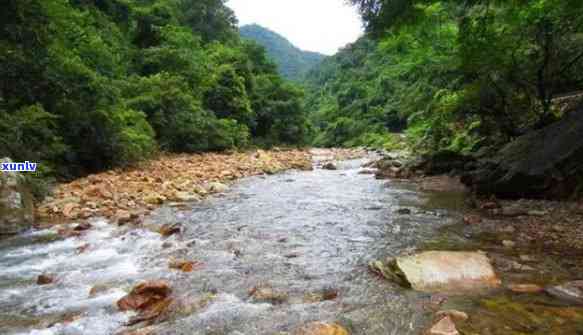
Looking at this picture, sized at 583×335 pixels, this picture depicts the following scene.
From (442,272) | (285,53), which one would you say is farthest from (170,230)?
(285,53)

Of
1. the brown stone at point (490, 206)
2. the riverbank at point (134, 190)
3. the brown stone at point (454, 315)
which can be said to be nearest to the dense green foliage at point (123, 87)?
the riverbank at point (134, 190)

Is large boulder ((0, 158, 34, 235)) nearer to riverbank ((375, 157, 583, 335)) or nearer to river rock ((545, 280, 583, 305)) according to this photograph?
riverbank ((375, 157, 583, 335))

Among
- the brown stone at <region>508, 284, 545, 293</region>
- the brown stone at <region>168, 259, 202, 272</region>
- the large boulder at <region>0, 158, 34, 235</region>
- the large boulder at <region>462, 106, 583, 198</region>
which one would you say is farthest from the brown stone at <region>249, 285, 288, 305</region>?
the large boulder at <region>462, 106, 583, 198</region>

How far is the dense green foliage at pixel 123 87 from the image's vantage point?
771 cm

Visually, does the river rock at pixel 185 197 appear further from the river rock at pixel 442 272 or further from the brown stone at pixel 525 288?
the brown stone at pixel 525 288

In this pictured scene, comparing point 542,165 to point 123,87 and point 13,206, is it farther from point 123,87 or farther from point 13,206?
point 123,87

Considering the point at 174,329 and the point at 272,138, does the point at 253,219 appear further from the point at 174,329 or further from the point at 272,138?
the point at 272,138

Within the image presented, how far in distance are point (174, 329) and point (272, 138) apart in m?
25.8

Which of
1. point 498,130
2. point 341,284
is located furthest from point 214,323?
point 498,130

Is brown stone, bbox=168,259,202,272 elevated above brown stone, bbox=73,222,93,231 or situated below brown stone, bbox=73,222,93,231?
above

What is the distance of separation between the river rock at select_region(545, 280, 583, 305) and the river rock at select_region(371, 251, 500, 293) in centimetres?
40

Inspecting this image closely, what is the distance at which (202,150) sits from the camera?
1861 centimetres

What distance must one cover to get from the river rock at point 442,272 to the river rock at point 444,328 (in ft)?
Answer: 1.99

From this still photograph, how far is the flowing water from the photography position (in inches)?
113
